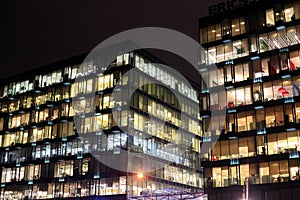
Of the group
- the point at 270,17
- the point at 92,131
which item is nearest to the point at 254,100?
the point at 270,17

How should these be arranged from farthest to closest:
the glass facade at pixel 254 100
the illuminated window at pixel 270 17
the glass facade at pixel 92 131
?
the glass facade at pixel 92 131, the illuminated window at pixel 270 17, the glass facade at pixel 254 100

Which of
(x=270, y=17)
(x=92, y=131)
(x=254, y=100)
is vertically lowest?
(x=92, y=131)

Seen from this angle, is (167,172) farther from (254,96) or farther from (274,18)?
(274,18)

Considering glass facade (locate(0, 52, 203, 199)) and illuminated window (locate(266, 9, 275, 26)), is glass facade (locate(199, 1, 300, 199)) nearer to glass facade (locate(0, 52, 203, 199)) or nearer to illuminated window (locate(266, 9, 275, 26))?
illuminated window (locate(266, 9, 275, 26))

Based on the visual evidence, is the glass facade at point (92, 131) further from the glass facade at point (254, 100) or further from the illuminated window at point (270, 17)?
the illuminated window at point (270, 17)

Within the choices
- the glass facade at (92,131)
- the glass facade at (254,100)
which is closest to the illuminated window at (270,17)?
the glass facade at (254,100)

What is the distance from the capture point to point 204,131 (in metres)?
66.7

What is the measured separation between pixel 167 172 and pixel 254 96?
30768mm

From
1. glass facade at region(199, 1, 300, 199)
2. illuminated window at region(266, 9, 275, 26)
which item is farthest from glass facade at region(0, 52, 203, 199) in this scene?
illuminated window at region(266, 9, 275, 26)

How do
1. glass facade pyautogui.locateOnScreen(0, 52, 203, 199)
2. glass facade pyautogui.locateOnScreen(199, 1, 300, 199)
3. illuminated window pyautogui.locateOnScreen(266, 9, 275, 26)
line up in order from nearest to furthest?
glass facade pyautogui.locateOnScreen(199, 1, 300, 199), illuminated window pyautogui.locateOnScreen(266, 9, 275, 26), glass facade pyautogui.locateOnScreen(0, 52, 203, 199)

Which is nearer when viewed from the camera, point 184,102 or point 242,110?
point 242,110

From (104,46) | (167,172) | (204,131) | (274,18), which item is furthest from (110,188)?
(274,18)

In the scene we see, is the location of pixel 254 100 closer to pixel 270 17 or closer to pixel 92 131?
pixel 270 17

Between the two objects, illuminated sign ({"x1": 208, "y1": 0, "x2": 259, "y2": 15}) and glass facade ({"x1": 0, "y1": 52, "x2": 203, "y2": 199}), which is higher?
illuminated sign ({"x1": 208, "y1": 0, "x2": 259, "y2": 15})
